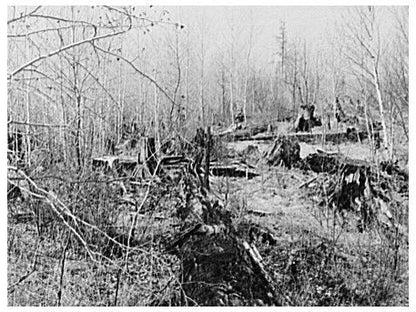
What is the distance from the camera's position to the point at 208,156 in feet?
8.94

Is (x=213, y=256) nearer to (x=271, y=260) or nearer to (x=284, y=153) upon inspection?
(x=271, y=260)

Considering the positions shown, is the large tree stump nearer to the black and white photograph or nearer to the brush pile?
the black and white photograph

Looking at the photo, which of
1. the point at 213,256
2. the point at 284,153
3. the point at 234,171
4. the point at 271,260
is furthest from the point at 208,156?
the point at 271,260

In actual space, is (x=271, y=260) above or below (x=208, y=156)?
below

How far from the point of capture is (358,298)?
2.64 m

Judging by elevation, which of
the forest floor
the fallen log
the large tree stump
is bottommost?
the forest floor

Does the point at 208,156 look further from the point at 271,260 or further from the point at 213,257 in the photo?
the point at 271,260

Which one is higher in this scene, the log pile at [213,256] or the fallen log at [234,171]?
the fallen log at [234,171]

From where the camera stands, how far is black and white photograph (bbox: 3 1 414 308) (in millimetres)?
2656

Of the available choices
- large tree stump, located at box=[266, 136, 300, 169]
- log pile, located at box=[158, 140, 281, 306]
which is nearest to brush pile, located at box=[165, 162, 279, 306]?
log pile, located at box=[158, 140, 281, 306]

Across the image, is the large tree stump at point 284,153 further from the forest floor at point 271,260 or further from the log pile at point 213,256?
the log pile at point 213,256

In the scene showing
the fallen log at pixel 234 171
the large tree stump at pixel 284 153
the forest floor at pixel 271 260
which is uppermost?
the large tree stump at pixel 284 153

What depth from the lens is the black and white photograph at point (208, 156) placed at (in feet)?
8.71

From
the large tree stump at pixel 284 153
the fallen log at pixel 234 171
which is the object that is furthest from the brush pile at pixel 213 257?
the large tree stump at pixel 284 153
